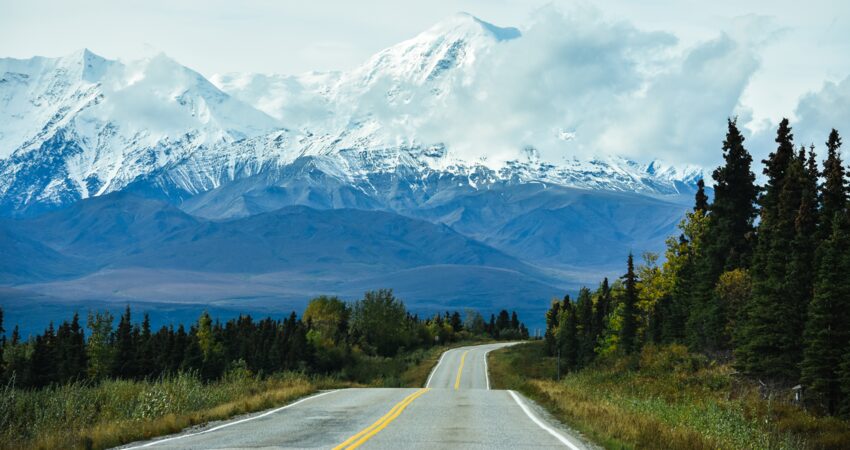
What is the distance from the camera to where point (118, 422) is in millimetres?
20125

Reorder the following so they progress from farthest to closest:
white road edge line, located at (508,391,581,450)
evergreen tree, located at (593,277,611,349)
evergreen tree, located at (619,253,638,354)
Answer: evergreen tree, located at (593,277,611,349) → evergreen tree, located at (619,253,638,354) → white road edge line, located at (508,391,581,450)

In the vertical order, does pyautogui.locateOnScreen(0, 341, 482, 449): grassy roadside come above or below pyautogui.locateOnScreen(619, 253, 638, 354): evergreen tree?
below

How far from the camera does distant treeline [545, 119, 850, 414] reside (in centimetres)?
3397

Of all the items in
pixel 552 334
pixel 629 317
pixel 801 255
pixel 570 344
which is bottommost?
pixel 570 344

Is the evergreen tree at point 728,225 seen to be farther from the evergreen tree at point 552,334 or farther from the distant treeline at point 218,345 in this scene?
the evergreen tree at point 552,334

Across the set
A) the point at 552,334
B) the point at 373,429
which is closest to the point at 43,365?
the point at 373,429

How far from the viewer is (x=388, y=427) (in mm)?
20422

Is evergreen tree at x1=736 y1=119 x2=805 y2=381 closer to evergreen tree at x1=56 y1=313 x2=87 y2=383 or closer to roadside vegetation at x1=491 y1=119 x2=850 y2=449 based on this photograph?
roadside vegetation at x1=491 y1=119 x2=850 y2=449

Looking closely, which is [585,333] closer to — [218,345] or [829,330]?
[218,345]

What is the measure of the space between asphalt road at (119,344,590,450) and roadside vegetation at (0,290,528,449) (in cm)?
131

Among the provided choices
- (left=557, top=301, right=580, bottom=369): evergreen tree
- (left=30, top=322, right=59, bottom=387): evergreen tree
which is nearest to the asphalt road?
(left=30, top=322, right=59, bottom=387): evergreen tree

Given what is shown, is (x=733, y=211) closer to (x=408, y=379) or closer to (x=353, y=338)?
(x=408, y=379)

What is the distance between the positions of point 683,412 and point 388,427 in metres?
8.43

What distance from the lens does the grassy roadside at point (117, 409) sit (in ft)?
58.9
